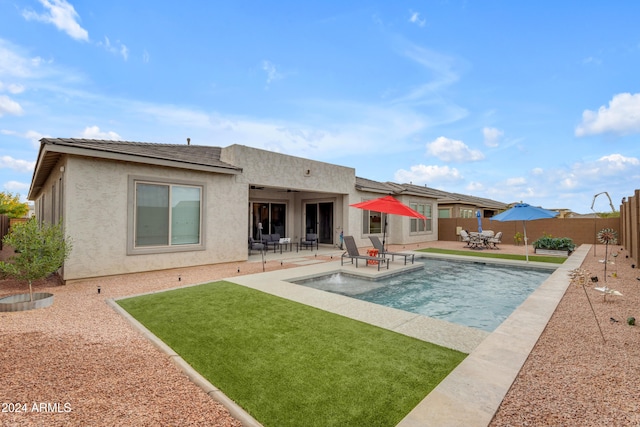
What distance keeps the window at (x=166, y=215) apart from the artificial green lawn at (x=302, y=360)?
427 cm

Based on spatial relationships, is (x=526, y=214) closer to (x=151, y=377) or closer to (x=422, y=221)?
(x=422, y=221)

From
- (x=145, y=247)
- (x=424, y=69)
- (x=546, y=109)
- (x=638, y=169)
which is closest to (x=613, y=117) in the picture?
(x=638, y=169)

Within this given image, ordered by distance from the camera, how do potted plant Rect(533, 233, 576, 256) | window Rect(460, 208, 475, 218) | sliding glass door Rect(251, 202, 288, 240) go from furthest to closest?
window Rect(460, 208, 475, 218) < sliding glass door Rect(251, 202, 288, 240) < potted plant Rect(533, 233, 576, 256)

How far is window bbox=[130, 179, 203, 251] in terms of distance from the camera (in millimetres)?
9758

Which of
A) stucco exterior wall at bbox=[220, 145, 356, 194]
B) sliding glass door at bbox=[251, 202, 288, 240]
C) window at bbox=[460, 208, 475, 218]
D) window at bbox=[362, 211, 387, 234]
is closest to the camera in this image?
stucco exterior wall at bbox=[220, 145, 356, 194]

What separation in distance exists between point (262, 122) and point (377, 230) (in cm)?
1054

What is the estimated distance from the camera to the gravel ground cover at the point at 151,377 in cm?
276

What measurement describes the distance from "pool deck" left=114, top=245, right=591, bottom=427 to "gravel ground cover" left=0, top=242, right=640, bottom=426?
0.12 meters

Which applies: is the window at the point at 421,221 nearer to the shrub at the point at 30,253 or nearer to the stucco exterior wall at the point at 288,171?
the stucco exterior wall at the point at 288,171

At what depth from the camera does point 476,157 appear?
149 feet

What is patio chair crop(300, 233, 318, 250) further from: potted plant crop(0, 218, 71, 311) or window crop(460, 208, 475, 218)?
window crop(460, 208, 475, 218)

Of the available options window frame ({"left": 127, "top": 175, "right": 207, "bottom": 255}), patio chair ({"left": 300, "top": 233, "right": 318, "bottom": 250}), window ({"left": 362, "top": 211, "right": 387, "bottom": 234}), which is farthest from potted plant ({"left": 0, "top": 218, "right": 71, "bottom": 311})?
window ({"left": 362, "top": 211, "right": 387, "bottom": 234})

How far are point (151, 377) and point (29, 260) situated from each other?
17.1ft

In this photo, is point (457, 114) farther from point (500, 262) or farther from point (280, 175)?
point (280, 175)
